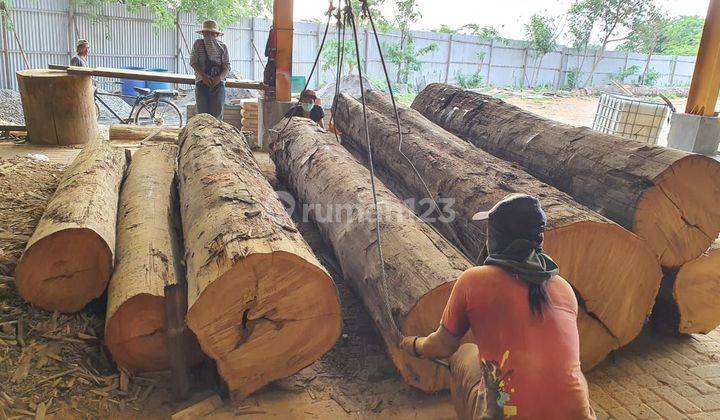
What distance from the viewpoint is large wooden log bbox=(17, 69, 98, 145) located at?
7547 millimetres

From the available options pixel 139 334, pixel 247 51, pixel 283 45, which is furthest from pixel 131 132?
pixel 247 51

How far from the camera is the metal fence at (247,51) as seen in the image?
537 inches

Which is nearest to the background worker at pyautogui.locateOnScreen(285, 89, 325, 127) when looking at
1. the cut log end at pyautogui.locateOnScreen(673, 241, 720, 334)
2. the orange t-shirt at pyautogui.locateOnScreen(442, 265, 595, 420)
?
the cut log end at pyautogui.locateOnScreen(673, 241, 720, 334)

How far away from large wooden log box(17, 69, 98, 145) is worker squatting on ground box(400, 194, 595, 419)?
7.41 m

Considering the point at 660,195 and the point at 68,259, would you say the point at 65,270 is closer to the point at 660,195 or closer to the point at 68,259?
the point at 68,259

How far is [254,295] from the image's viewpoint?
2615 millimetres

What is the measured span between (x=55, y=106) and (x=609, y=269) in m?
7.87

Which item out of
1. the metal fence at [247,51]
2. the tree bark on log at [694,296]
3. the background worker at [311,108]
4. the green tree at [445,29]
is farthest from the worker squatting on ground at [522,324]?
the green tree at [445,29]

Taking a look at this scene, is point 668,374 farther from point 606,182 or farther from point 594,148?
point 594,148

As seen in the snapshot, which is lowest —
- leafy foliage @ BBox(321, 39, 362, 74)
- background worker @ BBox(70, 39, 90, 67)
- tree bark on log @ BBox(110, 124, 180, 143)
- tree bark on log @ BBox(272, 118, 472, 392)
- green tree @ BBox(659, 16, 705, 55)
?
tree bark on log @ BBox(110, 124, 180, 143)

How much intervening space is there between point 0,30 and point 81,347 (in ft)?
43.7

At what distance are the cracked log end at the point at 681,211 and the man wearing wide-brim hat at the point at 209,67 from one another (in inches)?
235

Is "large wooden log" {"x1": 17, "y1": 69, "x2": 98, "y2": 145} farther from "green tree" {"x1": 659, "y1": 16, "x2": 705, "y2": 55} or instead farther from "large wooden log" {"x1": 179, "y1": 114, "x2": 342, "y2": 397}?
"green tree" {"x1": 659, "y1": 16, "x2": 705, "y2": 55}

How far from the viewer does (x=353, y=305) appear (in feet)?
13.0
